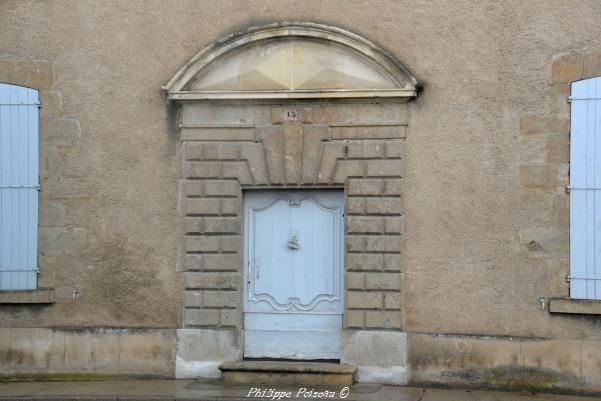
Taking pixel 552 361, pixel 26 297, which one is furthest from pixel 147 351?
pixel 552 361

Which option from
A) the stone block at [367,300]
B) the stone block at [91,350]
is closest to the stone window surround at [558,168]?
the stone block at [367,300]

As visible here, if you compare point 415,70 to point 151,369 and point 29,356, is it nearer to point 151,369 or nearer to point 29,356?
point 151,369

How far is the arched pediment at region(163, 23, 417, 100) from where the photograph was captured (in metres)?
9.32

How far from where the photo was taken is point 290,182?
31.0ft

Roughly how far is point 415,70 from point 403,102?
319 millimetres

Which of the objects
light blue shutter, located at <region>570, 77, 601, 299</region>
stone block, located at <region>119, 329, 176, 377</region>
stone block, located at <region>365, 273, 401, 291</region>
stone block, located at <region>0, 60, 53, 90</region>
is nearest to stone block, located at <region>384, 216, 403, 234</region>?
stone block, located at <region>365, 273, 401, 291</region>

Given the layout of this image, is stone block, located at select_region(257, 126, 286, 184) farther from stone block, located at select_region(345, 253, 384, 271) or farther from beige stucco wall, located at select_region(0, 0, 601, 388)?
stone block, located at select_region(345, 253, 384, 271)

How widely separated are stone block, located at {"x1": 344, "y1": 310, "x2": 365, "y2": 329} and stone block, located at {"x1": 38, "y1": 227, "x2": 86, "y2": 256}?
8.91 feet

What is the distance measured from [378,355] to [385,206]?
141 cm

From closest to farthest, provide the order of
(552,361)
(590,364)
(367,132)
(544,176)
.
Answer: (590,364)
(552,361)
(544,176)
(367,132)

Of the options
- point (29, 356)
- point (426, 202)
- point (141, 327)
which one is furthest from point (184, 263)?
point (426, 202)

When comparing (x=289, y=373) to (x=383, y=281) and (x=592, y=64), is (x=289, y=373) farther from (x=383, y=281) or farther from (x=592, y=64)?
(x=592, y=64)

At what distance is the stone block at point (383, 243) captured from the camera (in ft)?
30.6

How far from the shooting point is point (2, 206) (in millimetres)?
9688
